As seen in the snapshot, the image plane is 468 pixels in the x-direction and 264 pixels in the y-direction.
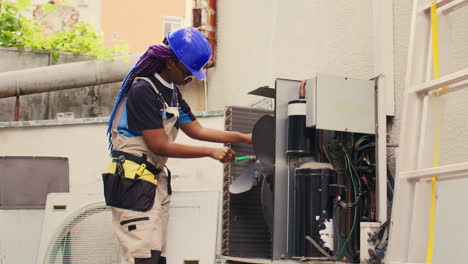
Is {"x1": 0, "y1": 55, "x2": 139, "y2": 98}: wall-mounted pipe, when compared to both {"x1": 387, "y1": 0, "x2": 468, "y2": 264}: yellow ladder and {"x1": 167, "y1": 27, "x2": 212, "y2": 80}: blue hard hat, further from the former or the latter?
{"x1": 387, "y1": 0, "x2": 468, "y2": 264}: yellow ladder

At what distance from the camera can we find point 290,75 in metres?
5.08

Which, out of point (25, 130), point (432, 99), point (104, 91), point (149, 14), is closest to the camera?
point (432, 99)

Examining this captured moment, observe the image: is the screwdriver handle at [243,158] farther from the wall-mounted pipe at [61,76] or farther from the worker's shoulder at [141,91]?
the wall-mounted pipe at [61,76]

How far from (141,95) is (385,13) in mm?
1768

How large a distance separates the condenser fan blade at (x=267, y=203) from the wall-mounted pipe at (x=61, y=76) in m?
3.45

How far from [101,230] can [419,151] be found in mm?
2273

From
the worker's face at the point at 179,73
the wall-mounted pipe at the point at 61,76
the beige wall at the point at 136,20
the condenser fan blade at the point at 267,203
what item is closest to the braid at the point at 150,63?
the worker's face at the point at 179,73

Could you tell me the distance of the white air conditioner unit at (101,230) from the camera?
3.85 m

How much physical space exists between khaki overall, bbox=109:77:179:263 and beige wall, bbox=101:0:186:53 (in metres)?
15.3

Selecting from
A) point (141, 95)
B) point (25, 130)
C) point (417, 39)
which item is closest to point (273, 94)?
point (141, 95)

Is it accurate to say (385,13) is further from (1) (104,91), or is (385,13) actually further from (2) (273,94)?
(1) (104,91)

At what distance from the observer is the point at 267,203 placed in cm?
371

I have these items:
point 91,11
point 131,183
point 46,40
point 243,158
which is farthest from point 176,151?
point 91,11

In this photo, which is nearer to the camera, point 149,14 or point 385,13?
point 385,13
